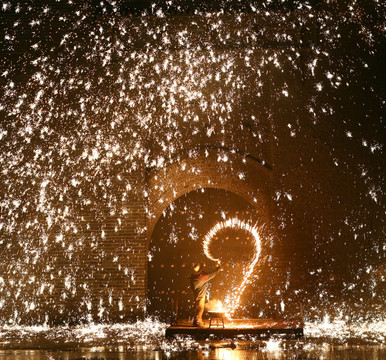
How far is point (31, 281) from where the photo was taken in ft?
30.5

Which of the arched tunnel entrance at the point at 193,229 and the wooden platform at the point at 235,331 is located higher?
the arched tunnel entrance at the point at 193,229

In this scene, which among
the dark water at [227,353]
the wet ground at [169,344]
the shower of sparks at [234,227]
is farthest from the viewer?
the shower of sparks at [234,227]

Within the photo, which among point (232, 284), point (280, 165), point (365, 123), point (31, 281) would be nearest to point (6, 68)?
point (31, 281)

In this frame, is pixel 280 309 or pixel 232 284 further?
pixel 232 284

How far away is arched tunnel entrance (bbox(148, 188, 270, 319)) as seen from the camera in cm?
1070

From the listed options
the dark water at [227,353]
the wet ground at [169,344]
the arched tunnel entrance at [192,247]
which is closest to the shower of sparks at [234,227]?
the arched tunnel entrance at [192,247]

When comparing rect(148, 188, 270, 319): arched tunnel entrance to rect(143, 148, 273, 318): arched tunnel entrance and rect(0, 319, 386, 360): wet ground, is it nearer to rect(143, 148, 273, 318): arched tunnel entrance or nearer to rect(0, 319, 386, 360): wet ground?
rect(143, 148, 273, 318): arched tunnel entrance

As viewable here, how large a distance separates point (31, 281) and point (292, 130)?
5.81m

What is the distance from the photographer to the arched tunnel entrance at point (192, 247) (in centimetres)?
1070

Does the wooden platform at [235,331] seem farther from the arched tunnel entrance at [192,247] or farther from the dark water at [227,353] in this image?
the arched tunnel entrance at [192,247]

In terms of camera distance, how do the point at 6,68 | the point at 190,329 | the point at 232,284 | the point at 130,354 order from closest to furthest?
the point at 130,354, the point at 190,329, the point at 6,68, the point at 232,284

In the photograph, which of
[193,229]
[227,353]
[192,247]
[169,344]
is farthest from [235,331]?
[193,229]

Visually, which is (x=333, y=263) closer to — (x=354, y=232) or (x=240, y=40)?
(x=354, y=232)

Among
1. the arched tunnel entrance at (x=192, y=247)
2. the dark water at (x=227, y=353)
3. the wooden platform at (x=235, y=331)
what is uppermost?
the arched tunnel entrance at (x=192, y=247)
